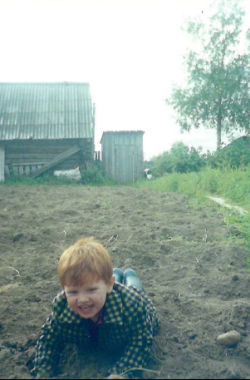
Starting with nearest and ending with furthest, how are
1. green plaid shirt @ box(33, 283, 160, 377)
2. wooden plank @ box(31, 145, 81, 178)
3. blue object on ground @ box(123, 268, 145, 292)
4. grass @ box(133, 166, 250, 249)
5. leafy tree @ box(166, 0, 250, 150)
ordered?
green plaid shirt @ box(33, 283, 160, 377) < blue object on ground @ box(123, 268, 145, 292) < grass @ box(133, 166, 250, 249) < wooden plank @ box(31, 145, 81, 178) < leafy tree @ box(166, 0, 250, 150)

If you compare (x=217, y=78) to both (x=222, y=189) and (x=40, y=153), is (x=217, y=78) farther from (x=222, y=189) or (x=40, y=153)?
(x=222, y=189)

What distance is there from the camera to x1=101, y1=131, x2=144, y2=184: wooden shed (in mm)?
15023

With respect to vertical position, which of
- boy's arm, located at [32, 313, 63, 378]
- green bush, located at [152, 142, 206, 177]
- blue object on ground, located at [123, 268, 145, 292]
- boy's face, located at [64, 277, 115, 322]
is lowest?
boy's arm, located at [32, 313, 63, 378]

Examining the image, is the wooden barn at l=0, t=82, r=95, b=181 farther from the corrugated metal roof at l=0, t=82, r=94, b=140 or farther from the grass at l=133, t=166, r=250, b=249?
the grass at l=133, t=166, r=250, b=249

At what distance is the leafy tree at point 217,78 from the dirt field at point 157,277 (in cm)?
1321

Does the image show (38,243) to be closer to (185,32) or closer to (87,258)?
(87,258)

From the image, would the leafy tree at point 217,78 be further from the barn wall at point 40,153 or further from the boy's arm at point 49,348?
the boy's arm at point 49,348

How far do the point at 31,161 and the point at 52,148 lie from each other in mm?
958

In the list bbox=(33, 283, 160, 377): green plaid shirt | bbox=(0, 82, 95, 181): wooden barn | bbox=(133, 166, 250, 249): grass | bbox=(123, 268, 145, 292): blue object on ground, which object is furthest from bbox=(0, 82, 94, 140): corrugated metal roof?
bbox=(33, 283, 160, 377): green plaid shirt

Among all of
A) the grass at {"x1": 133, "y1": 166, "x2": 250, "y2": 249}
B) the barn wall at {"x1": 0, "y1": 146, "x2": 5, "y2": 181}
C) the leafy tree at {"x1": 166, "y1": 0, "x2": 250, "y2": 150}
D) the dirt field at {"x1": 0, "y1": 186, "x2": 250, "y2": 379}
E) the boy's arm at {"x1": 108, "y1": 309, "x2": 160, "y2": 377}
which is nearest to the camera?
the boy's arm at {"x1": 108, "y1": 309, "x2": 160, "y2": 377}

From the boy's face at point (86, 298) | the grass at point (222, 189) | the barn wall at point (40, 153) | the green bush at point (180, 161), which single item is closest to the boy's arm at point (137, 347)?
the boy's face at point (86, 298)

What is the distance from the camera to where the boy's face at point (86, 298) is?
1906 mm

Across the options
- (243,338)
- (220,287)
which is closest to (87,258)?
(243,338)

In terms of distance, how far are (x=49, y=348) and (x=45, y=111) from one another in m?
14.0
